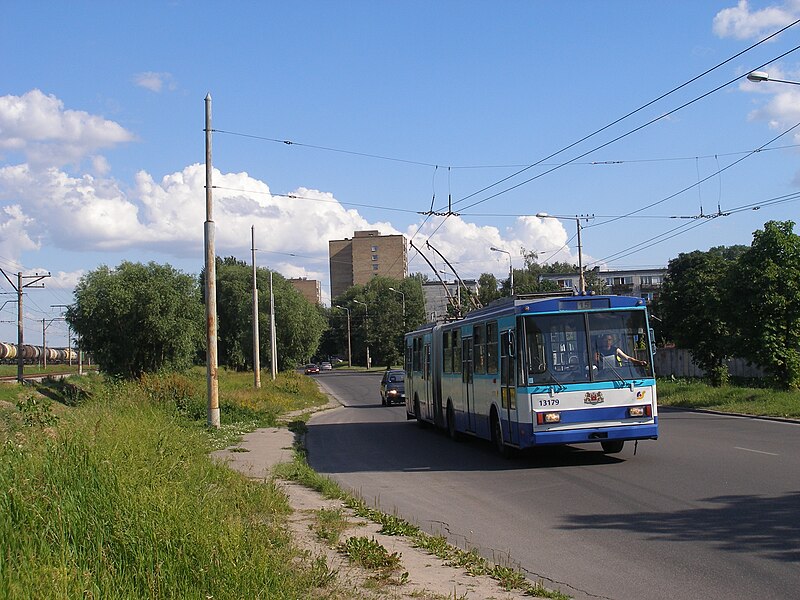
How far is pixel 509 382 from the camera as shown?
16.0 meters

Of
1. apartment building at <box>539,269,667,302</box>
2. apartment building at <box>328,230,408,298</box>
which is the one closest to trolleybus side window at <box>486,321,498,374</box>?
apartment building at <box>539,269,667,302</box>

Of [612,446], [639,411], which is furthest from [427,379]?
[639,411]

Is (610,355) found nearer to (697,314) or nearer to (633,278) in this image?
(697,314)

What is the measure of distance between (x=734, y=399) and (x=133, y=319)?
1130 inches

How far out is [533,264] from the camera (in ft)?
380

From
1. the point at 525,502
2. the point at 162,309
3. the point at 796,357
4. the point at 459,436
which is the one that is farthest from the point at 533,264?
the point at 525,502

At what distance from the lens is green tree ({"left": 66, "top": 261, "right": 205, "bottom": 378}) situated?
1743 inches

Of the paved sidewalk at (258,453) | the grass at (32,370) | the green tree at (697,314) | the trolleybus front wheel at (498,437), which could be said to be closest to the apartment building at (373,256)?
the grass at (32,370)

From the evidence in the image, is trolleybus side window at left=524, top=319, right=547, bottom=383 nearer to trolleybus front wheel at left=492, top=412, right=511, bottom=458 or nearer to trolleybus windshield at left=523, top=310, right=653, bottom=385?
trolleybus windshield at left=523, top=310, right=653, bottom=385

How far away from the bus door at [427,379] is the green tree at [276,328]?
44279 millimetres

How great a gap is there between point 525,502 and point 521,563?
3.60 m

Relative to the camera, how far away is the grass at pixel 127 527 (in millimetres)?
5629

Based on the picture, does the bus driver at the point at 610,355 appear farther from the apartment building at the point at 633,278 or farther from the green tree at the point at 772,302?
the apartment building at the point at 633,278

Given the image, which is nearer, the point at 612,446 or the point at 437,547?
the point at 437,547
